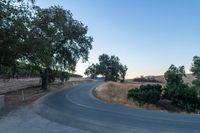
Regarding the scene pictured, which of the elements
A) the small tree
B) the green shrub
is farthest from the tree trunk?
the green shrub

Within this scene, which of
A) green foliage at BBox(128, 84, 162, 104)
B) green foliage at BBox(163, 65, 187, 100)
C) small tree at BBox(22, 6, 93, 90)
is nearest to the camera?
green foliage at BBox(128, 84, 162, 104)

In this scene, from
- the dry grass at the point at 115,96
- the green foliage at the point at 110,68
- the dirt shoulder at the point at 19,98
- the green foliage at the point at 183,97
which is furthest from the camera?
the green foliage at the point at 110,68

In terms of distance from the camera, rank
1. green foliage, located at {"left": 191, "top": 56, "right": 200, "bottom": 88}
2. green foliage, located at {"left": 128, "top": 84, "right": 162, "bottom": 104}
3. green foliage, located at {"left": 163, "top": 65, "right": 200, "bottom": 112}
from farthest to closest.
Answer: green foliage, located at {"left": 191, "top": 56, "right": 200, "bottom": 88} → green foliage, located at {"left": 163, "top": 65, "right": 200, "bottom": 112} → green foliage, located at {"left": 128, "top": 84, "right": 162, "bottom": 104}

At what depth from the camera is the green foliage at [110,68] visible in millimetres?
113375

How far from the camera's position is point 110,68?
4476 inches

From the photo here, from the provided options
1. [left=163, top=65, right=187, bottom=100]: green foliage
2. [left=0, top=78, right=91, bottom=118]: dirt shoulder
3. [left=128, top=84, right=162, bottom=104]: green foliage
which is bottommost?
[left=0, top=78, right=91, bottom=118]: dirt shoulder

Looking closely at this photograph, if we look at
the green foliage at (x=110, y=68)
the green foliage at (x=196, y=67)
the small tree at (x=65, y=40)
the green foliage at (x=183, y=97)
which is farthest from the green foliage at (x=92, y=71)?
the green foliage at (x=183, y=97)

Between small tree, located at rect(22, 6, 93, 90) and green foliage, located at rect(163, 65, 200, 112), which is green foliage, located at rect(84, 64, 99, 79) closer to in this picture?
small tree, located at rect(22, 6, 93, 90)

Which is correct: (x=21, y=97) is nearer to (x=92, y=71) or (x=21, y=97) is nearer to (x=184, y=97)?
(x=184, y=97)

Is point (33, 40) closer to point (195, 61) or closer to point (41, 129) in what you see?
point (41, 129)

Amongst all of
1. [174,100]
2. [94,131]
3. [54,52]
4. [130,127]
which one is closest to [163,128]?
[130,127]

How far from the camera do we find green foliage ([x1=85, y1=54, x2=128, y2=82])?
113 meters

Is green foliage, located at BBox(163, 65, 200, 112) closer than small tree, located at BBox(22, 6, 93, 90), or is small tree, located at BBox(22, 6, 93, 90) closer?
green foliage, located at BBox(163, 65, 200, 112)

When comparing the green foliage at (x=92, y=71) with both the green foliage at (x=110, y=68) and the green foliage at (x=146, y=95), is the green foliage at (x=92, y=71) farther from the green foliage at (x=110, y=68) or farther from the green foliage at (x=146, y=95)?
the green foliage at (x=146, y=95)
